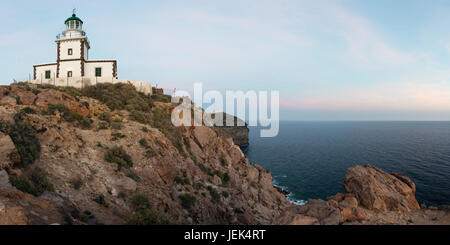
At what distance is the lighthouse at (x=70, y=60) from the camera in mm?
29344

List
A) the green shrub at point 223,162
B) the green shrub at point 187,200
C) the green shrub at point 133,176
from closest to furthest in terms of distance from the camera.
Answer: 1. the green shrub at point 133,176
2. the green shrub at point 187,200
3. the green shrub at point 223,162

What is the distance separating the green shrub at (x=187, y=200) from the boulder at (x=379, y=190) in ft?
51.0

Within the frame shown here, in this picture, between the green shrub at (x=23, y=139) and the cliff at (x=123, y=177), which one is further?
the green shrub at (x=23, y=139)

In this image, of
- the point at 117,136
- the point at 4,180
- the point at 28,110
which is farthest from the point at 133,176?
the point at 28,110

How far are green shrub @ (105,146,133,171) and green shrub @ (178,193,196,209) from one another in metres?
4.50

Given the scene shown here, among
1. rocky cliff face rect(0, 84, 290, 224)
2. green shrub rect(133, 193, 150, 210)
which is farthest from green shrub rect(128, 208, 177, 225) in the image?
green shrub rect(133, 193, 150, 210)

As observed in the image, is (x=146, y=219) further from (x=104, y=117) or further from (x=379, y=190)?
(x=379, y=190)

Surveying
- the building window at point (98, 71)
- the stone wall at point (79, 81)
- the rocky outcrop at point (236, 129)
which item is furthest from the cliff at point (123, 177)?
the rocky outcrop at point (236, 129)

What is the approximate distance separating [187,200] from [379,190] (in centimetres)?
1802

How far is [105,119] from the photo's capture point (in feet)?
62.0

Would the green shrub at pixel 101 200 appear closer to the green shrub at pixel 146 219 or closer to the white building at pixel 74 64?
the green shrub at pixel 146 219
